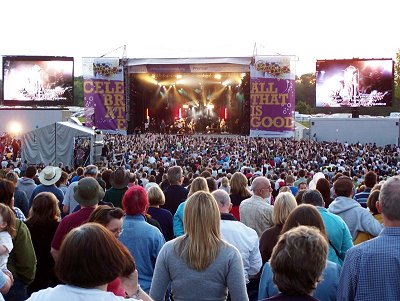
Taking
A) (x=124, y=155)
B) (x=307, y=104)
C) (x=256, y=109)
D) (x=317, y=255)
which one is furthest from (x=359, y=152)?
(x=307, y=104)

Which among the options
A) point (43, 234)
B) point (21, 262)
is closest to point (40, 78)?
point (43, 234)

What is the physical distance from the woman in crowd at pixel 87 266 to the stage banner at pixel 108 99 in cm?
3408

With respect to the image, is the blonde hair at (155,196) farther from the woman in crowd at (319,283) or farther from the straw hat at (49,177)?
the straw hat at (49,177)

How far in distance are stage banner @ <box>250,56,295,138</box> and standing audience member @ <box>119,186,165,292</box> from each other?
30.1 metres

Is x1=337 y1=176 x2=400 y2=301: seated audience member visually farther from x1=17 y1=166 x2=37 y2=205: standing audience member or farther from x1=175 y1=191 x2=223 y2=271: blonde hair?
x1=17 y1=166 x2=37 y2=205: standing audience member

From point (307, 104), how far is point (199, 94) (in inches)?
1359

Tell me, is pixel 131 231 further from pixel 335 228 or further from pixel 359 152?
pixel 359 152

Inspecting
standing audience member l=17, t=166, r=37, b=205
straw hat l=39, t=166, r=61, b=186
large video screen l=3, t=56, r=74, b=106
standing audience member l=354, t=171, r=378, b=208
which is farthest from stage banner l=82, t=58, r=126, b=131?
standing audience member l=354, t=171, r=378, b=208

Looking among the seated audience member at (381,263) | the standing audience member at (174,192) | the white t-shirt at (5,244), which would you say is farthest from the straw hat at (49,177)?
the seated audience member at (381,263)

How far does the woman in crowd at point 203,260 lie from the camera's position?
142 inches

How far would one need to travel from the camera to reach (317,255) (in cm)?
273

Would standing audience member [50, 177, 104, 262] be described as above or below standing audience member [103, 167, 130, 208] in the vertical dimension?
above

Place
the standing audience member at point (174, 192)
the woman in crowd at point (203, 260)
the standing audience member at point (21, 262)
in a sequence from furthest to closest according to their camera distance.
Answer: the standing audience member at point (174, 192) < the standing audience member at point (21, 262) < the woman in crowd at point (203, 260)

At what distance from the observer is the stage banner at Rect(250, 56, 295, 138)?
3438cm
